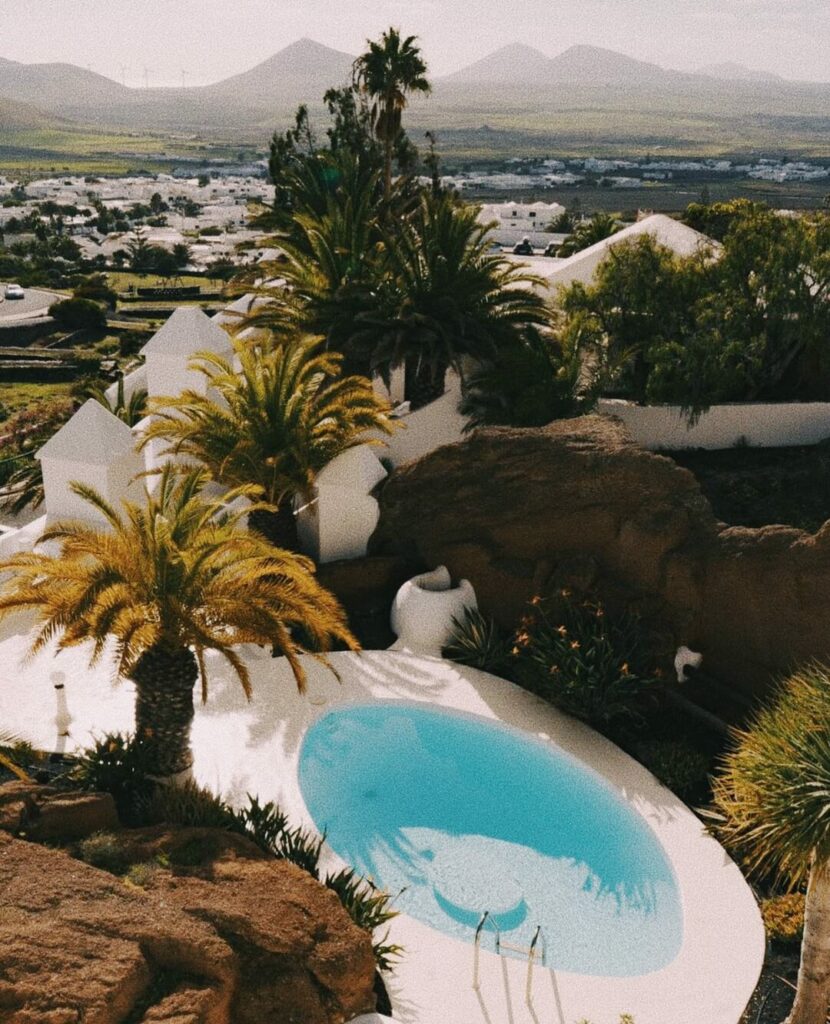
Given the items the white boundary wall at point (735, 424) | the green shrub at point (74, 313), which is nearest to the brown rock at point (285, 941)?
the white boundary wall at point (735, 424)

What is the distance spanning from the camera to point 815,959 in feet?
28.0

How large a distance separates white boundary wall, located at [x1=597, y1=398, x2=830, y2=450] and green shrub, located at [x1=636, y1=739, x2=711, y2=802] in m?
8.41

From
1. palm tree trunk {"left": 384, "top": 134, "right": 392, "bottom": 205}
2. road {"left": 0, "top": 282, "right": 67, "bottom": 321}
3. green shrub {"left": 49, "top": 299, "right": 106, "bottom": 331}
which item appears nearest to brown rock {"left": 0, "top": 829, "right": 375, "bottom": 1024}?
palm tree trunk {"left": 384, "top": 134, "right": 392, "bottom": 205}

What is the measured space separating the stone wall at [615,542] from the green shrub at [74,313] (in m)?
53.5

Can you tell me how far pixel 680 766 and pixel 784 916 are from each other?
2481 millimetres

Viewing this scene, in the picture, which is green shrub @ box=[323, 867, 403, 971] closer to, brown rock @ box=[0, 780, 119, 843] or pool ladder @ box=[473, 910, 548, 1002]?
pool ladder @ box=[473, 910, 548, 1002]

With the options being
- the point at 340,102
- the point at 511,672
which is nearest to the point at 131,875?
the point at 511,672

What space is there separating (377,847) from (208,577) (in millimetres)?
3764

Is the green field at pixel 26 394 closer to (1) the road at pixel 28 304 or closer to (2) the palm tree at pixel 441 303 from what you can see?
(1) the road at pixel 28 304

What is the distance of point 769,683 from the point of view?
1317 centimetres

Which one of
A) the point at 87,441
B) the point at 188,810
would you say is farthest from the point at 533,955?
the point at 87,441

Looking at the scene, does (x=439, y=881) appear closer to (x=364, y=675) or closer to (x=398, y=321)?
(x=364, y=675)

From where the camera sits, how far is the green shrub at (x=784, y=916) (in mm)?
10148

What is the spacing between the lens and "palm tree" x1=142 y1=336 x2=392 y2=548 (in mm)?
15703
